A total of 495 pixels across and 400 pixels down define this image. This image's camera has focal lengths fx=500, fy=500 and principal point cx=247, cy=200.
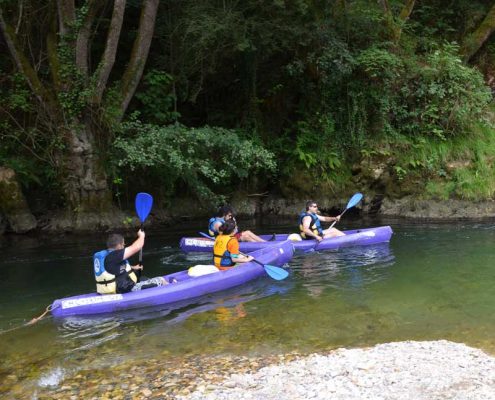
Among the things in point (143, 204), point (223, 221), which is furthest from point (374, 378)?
point (223, 221)

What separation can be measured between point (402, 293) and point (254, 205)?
A: 289 inches

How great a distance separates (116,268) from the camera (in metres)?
5.77

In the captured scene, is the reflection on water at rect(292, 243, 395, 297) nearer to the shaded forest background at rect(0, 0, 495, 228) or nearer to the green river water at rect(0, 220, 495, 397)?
the green river water at rect(0, 220, 495, 397)

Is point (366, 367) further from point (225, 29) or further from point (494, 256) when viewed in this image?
point (225, 29)

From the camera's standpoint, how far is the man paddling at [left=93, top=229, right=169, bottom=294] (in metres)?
5.63

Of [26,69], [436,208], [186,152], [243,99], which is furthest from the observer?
[243,99]

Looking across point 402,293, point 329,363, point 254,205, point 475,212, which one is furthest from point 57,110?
point 475,212

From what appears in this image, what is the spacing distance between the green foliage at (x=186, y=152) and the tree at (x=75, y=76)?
0.73 metres

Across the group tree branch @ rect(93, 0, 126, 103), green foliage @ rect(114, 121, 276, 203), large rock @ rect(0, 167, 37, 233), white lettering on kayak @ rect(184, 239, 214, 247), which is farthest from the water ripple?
large rock @ rect(0, 167, 37, 233)

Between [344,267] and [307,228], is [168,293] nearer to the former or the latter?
[344,267]

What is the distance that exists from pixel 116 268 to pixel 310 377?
2.82 metres

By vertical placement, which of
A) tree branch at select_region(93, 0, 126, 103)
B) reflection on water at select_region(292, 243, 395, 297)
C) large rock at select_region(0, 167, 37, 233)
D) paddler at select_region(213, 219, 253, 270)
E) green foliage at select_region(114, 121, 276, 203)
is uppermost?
tree branch at select_region(93, 0, 126, 103)

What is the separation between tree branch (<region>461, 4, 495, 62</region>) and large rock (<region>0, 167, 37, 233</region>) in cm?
1206

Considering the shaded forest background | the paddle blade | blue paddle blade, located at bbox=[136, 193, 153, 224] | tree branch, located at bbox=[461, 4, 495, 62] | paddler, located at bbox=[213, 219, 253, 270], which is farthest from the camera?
tree branch, located at bbox=[461, 4, 495, 62]
